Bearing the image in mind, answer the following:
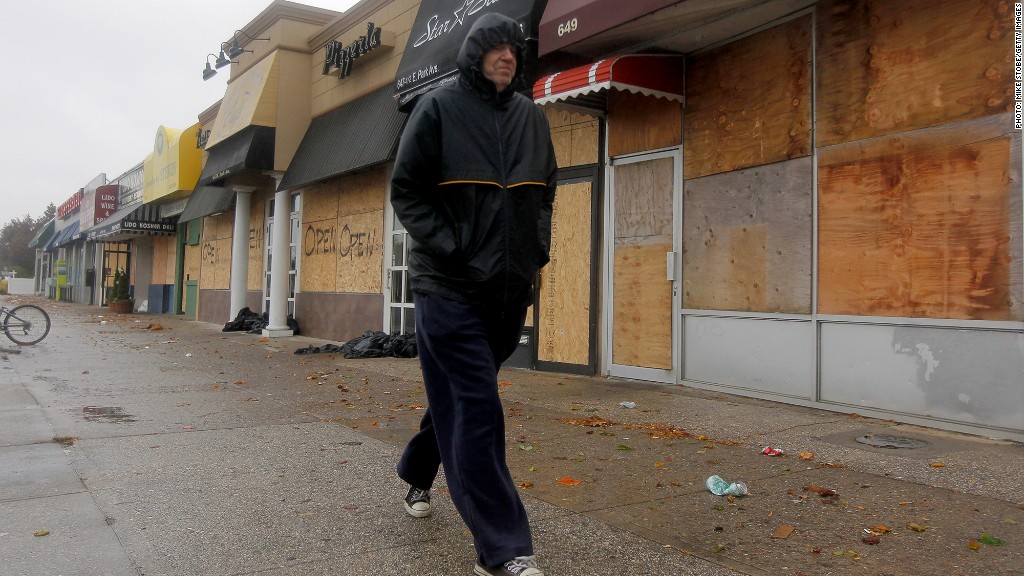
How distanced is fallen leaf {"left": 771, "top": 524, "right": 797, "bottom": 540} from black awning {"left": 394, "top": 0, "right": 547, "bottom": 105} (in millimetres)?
6890

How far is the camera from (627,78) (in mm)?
7637

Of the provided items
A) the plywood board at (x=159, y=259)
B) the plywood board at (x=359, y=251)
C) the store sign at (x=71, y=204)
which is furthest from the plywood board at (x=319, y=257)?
the store sign at (x=71, y=204)

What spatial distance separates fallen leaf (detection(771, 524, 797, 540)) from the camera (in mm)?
3348

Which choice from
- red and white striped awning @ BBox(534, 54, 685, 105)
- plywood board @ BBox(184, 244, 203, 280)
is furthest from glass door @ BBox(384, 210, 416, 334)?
plywood board @ BBox(184, 244, 203, 280)

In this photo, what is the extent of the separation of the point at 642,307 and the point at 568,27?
3039mm

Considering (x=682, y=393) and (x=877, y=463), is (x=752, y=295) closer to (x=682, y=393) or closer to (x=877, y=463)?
(x=682, y=393)

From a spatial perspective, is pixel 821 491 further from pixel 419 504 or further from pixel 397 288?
pixel 397 288

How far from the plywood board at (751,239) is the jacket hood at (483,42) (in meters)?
4.58

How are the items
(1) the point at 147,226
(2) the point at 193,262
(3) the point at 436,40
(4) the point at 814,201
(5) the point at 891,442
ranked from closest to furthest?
(5) the point at 891,442, (4) the point at 814,201, (3) the point at 436,40, (2) the point at 193,262, (1) the point at 147,226

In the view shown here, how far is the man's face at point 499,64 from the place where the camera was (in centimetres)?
285

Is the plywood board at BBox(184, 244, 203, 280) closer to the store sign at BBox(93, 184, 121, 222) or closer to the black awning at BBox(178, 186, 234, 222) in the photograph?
the black awning at BBox(178, 186, 234, 222)

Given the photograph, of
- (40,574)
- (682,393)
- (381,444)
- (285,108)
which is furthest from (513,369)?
(285,108)

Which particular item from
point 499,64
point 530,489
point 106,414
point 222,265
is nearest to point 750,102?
point 530,489

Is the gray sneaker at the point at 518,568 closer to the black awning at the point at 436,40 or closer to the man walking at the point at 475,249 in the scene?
the man walking at the point at 475,249
